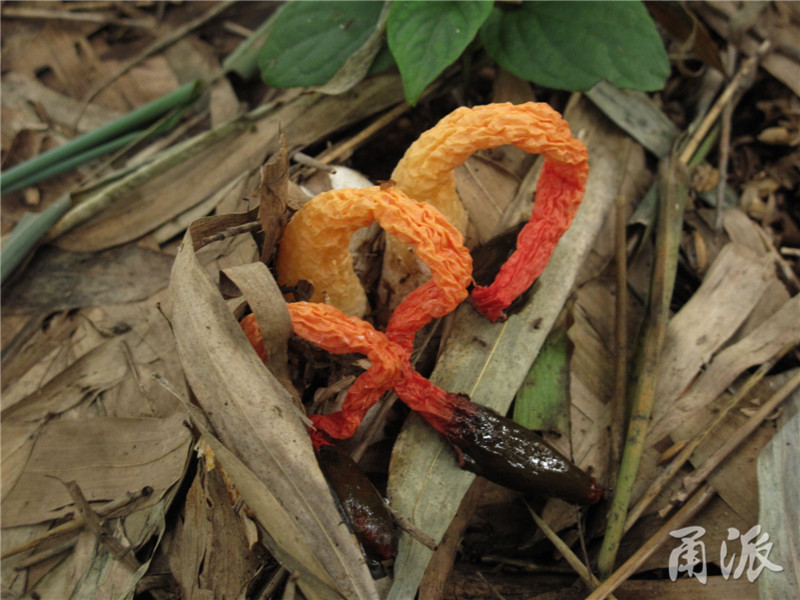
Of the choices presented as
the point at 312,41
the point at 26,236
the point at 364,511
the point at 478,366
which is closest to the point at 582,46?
the point at 312,41

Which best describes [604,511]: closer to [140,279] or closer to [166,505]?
[166,505]

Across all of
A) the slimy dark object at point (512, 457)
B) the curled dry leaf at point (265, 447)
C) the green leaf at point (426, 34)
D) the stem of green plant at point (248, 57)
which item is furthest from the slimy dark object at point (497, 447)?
the stem of green plant at point (248, 57)

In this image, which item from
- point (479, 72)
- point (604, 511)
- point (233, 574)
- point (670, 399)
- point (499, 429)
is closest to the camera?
point (233, 574)

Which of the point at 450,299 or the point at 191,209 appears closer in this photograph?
the point at 450,299

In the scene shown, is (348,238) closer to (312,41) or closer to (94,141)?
(312,41)

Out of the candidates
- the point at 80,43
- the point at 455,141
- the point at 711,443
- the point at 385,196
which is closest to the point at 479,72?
the point at 455,141

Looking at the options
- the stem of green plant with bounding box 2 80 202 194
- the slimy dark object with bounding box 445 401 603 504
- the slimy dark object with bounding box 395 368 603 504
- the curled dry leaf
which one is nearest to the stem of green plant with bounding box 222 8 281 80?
the stem of green plant with bounding box 2 80 202 194
